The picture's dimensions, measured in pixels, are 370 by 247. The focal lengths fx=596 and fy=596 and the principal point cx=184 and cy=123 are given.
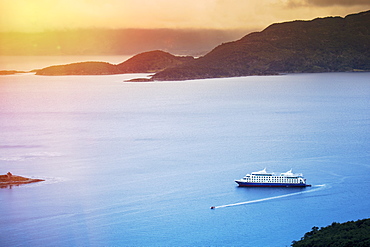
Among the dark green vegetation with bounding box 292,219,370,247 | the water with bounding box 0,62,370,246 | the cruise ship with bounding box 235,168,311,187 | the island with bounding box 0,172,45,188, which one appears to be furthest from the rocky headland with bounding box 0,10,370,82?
the dark green vegetation with bounding box 292,219,370,247

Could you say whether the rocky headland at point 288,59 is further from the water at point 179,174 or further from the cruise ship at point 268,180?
the cruise ship at point 268,180

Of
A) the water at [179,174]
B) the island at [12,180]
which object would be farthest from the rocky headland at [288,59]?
the island at [12,180]

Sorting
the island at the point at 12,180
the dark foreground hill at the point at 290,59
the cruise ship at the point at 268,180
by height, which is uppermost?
the dark foreground hill at the point at 290,59

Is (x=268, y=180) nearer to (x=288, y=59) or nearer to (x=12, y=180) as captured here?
(x=12, y=180)

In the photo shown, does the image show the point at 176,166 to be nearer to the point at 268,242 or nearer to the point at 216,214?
the point at 216,214

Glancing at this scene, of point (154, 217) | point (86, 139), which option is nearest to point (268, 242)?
point (154, 217)

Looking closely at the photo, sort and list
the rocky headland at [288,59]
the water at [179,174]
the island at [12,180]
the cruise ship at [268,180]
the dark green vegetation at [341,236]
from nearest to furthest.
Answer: the dark green vegetation at [341,236] → the water at [179,174] → the cruise ship at [268,180] → the island at [12,180] → the rocky headland at [288,59]
